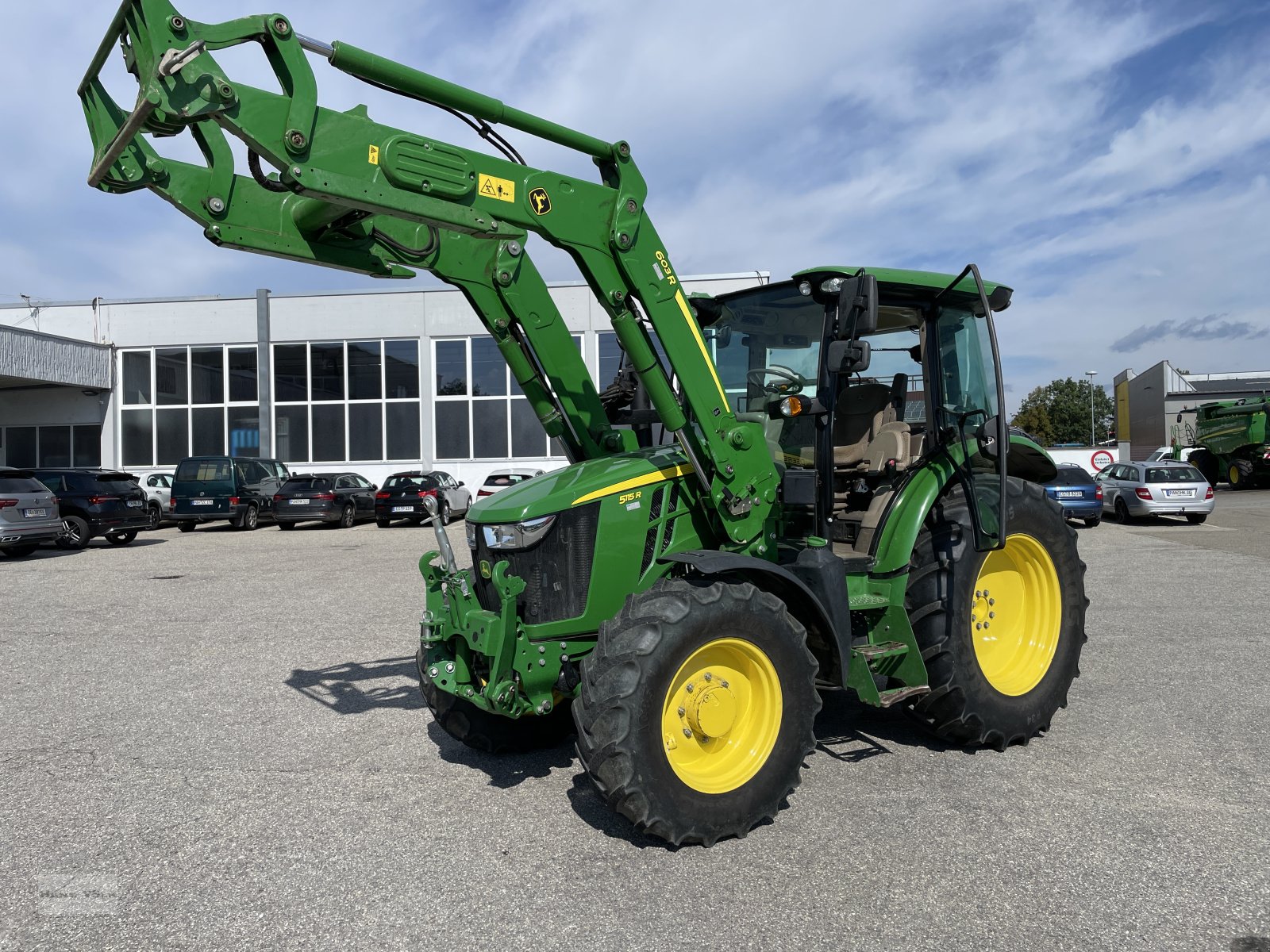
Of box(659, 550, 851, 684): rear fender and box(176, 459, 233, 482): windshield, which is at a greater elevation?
box(176, 459, 233, 482): windshield

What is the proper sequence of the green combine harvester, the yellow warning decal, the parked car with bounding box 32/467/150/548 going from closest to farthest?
the yellow warning decal, the parked car with bounding box 32/467/150/548, the green combine harvester

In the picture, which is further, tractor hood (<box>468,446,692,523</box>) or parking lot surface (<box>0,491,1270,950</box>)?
tractor hood (<box>468,446,692,523</box>)

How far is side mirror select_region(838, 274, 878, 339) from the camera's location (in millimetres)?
4230

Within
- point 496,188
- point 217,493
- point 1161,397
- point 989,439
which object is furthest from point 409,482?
point 1161,397

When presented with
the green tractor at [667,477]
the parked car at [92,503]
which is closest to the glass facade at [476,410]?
the parked car at [92,503]

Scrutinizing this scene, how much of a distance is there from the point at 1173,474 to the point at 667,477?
21.0 meters

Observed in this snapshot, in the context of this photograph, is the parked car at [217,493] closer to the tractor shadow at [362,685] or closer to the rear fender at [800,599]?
the tractor shadow at [362,685]

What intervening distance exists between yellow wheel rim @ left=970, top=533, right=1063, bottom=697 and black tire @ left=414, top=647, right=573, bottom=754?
2.52 meters

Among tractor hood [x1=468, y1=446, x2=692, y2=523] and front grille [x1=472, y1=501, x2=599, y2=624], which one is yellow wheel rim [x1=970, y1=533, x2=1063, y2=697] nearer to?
tractor hood [x1=468, y1=446, x2=692, y2=523]

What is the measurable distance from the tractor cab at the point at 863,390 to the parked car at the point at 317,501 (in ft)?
64.5

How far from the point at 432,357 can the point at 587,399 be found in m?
26.3

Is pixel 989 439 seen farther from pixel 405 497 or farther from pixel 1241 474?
pixel 1241 474

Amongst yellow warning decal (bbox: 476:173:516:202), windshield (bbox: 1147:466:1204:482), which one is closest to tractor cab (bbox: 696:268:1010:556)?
yellow warning decal (bbox: 476:173:516:202)

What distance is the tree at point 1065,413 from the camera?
76.4m
